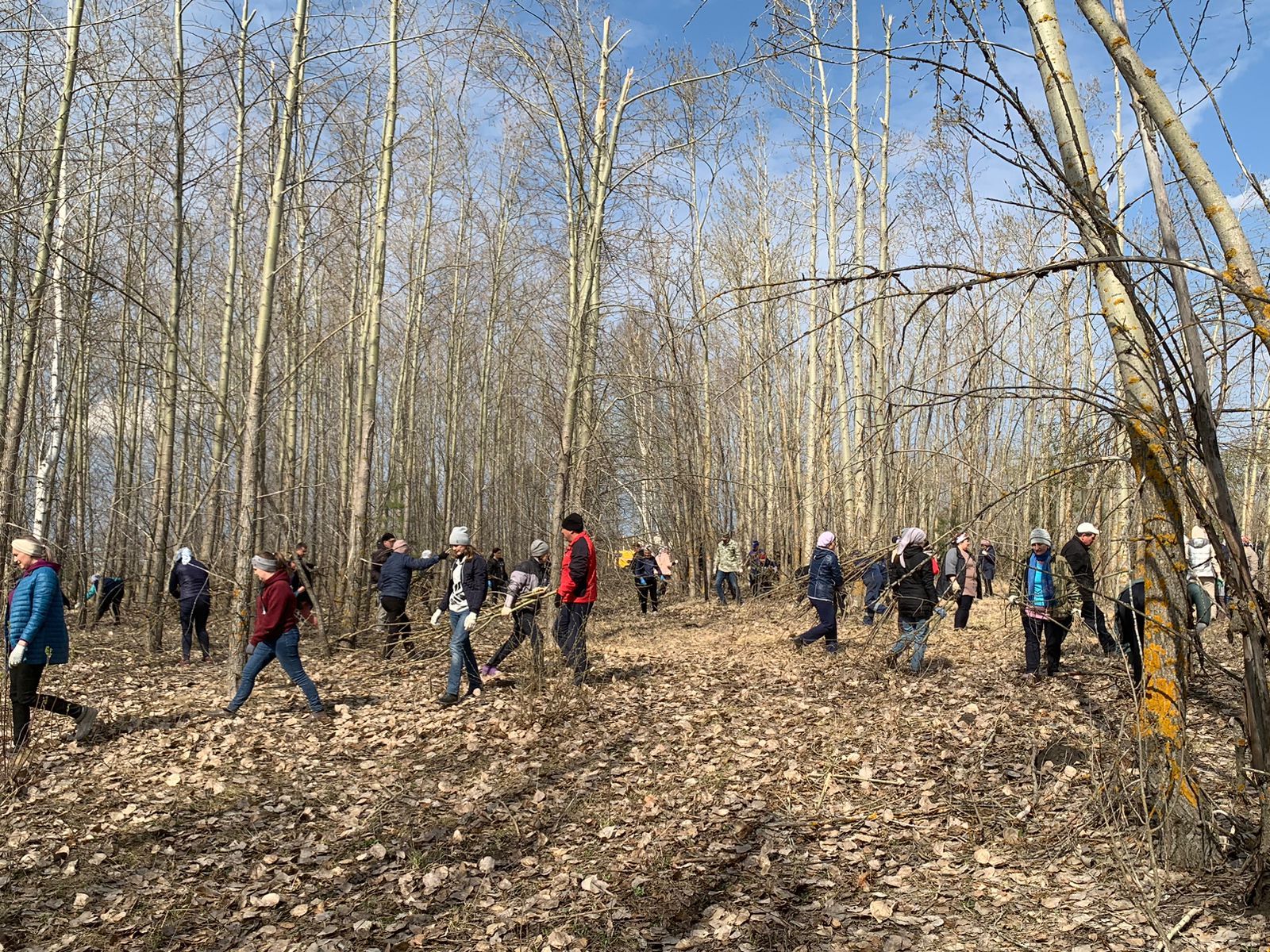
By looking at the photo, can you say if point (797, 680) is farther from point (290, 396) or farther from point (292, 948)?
point (290, 396)

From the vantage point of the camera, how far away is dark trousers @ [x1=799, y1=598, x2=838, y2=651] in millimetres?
10266

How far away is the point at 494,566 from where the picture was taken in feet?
54.5

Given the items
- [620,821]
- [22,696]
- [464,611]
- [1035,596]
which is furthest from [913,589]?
[22,696]

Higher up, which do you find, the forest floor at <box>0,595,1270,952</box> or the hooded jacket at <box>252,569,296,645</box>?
the hooded jacket at <box>252,569,296,645</box>

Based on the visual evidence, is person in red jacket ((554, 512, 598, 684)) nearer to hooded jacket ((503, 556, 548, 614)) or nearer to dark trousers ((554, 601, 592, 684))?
dark trousers ((554, 601, 592, 684))

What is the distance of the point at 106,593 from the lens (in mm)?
15383

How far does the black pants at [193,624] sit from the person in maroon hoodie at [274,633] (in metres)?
3.37

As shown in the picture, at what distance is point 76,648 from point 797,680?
10.1 m

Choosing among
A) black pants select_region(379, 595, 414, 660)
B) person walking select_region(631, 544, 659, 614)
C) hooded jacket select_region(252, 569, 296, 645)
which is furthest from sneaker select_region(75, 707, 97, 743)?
person walking select_region(631, 544, 659, 614)

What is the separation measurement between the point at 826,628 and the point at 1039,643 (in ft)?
7.93

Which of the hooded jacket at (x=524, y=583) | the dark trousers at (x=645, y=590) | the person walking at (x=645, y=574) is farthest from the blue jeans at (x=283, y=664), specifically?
the dark trousers at (x=645, y=590)

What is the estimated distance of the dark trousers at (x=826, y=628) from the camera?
1027cm

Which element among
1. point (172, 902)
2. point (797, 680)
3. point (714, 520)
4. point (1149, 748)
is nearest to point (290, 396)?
point (714, 520)

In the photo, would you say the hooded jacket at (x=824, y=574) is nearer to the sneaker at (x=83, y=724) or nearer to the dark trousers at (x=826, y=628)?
the dark trousers at (x=826, y=628)
